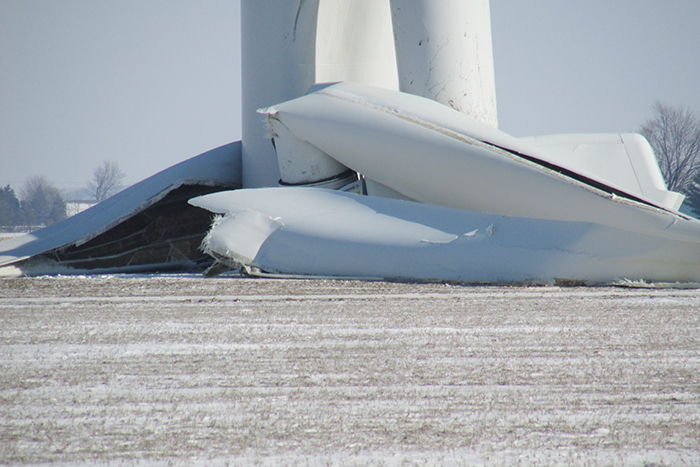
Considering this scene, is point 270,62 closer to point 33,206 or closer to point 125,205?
point 125,205

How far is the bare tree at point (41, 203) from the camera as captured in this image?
3219 centimetres

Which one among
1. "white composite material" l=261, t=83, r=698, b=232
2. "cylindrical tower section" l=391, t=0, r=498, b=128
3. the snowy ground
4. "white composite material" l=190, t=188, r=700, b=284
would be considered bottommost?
the snowy ground

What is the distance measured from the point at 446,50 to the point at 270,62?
148 centimetres

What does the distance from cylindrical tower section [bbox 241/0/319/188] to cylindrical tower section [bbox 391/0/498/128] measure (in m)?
0.85

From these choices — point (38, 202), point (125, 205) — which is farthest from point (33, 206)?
point (125, 205)

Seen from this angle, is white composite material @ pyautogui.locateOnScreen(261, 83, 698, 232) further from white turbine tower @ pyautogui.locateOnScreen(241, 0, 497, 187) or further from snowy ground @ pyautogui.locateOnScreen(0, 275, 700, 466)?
snowy ground @ pyautogui.locateOnScreen(0, 275, 700, 466)

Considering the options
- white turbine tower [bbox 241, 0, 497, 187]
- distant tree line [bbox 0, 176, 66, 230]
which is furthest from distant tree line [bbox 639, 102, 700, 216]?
distant tree line [bbox 0, 176, 66, 230]

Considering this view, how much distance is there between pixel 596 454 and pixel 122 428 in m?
0.87

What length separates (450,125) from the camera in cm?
Result: 320

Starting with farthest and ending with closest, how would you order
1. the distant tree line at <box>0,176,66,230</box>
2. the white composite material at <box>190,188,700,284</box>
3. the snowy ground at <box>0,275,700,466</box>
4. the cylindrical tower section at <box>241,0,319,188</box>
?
1. the distant tree line at <box>0,176,66,230</box>
2. the cylindrical tower section at <box>241,0,319,188</box>
3. the white composite material at <box>190,188,700,284</box>
4. the snowy ground at <box>0,275,700,466</box>

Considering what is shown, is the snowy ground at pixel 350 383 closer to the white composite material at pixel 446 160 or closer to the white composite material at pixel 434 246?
the white composite material at pixel 434 246

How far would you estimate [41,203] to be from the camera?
33.6 metres

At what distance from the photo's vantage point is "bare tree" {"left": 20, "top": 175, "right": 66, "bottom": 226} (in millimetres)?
32188

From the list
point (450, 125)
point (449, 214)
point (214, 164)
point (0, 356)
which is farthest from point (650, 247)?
point (214, 164)
